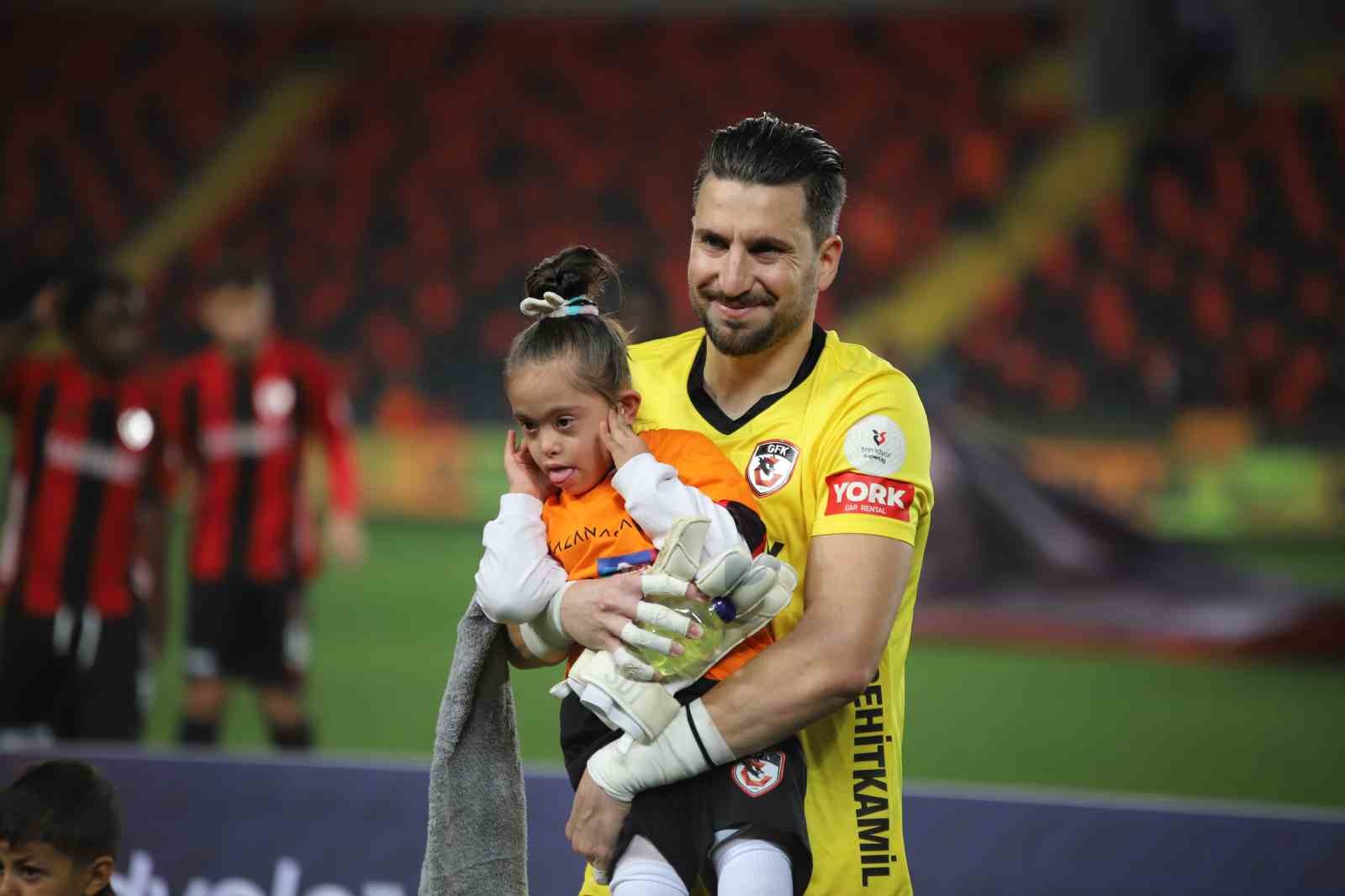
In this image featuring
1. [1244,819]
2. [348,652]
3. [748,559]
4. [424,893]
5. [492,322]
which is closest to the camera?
[748,559]

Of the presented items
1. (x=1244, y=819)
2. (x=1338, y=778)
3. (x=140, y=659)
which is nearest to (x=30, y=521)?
(x=140, y=659)

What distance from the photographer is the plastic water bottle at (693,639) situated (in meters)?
2.22

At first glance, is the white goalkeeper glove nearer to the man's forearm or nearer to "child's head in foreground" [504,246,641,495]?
the man's forearm

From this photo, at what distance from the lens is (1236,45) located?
37.2ft

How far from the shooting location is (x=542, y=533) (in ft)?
7.95

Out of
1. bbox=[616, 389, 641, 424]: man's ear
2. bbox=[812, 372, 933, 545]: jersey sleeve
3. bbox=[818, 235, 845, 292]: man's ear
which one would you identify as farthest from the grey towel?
bbox=[818, 235, 845, 292]: man's ear

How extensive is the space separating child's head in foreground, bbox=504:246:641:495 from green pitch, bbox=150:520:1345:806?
485 cm

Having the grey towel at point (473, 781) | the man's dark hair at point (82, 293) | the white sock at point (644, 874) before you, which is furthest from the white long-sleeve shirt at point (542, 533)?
the man's dark hair at point (82, 293)

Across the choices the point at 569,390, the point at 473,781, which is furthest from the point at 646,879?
the point at 569,390

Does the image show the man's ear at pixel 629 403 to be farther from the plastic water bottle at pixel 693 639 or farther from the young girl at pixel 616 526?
the plastic water bottle at pixel 693 639

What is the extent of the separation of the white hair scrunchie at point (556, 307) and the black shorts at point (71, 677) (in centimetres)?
377

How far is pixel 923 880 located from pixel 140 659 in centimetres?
343

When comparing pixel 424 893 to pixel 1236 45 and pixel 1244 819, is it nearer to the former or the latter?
pixel 1244 819

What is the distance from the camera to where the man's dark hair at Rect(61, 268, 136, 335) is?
5762 mm
